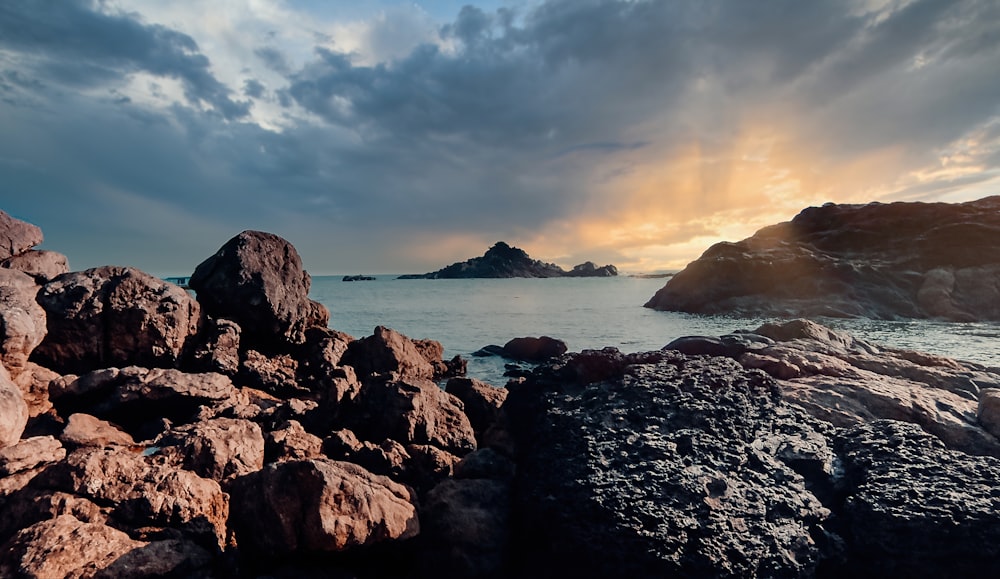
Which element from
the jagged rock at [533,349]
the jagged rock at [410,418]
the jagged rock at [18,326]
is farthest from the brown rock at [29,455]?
the jagged rock at [533,349]

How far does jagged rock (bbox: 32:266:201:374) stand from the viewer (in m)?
9.68

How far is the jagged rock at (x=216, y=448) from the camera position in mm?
6000

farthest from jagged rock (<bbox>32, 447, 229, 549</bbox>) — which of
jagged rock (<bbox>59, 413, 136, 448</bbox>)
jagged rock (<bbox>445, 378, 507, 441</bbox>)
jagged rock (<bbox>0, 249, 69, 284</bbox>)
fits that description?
jagged rock (<bbox>0, 249, 69, 284</bbox>)

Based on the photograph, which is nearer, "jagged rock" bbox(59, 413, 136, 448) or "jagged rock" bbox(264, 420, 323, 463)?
"jagged rock" bbox(59, 413, 136, 448)

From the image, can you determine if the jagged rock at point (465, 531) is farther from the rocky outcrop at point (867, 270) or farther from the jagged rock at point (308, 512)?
the rocky outcrop at point (867, 270)

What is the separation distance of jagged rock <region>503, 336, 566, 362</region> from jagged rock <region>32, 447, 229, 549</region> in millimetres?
18550

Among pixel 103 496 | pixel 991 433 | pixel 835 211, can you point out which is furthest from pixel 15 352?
pixel 835 211

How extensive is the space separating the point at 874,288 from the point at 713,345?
156 feet

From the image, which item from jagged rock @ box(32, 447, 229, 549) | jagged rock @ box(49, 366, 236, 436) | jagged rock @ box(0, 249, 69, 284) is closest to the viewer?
jagged rock @ box(32, 447, 229, 549)

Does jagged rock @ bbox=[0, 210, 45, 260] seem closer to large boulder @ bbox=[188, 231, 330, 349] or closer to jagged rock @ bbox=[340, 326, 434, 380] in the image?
large boulder @ bbox=[188, 231, 330, 349]

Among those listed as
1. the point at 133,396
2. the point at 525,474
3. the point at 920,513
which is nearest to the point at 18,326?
the point at 133,396

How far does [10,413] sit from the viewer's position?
596 cm

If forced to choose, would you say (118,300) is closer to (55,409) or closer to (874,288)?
(55,409)

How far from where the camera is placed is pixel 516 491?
5.25m
